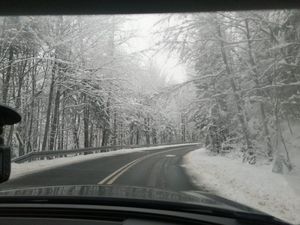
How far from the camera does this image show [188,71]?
2462 centimetres

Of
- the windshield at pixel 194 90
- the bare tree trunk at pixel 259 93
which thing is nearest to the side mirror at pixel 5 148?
the windshield at pixel 194 90

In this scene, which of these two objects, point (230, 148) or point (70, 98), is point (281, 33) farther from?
point (70, 98)

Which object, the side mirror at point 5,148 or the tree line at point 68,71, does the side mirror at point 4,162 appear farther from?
the tree line at point 68,71

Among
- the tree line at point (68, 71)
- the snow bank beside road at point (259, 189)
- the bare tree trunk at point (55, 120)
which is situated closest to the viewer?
the snow bank beside road at point (259, 189)

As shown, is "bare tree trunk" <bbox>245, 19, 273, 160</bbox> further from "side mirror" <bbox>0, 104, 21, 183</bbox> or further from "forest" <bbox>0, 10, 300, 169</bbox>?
"side mirror" <bbox>0, 104, 21, 183</bbox>

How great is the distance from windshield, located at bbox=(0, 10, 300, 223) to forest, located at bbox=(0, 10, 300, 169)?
0.20 ft

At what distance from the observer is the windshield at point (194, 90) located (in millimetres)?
13258

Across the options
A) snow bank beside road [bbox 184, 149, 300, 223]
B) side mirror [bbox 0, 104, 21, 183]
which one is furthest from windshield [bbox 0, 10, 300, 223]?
side mirror [bbox 0, 104, 21, 183]

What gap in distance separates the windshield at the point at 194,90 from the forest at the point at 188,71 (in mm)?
60

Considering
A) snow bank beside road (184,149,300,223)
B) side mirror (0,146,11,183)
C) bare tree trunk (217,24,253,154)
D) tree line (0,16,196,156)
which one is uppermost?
tree line (0,16,196,156)

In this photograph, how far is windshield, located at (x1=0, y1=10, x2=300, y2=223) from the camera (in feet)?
43.5

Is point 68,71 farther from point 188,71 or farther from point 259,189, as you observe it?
point 259,189

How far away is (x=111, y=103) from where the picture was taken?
103 ft

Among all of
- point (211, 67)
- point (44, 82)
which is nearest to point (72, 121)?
point (44, 82)
